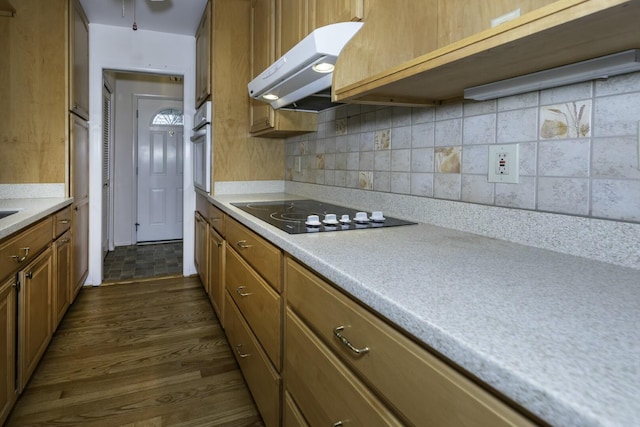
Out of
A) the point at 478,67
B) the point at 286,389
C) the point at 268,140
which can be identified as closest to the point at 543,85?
the point at 478,67

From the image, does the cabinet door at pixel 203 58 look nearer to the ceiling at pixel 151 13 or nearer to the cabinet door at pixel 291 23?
the ceiling at pixel 151 13

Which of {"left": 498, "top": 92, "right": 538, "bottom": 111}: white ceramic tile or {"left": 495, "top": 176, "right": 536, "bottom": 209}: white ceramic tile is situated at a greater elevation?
{"left": 498, "top": 92, "right": 538, "bottom": 111}: white ceramic tile

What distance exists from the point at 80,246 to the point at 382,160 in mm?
2384

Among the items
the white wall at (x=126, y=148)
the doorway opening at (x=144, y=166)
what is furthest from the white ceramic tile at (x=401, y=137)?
the white wall at (x=126, y=148)

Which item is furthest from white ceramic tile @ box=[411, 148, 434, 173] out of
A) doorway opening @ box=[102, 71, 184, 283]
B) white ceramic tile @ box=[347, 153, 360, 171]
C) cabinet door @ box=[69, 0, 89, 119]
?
doorway opening @ box=[102, 71, 184, 283]

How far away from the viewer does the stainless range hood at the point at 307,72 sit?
135 cm

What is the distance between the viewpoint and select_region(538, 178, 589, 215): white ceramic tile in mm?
995

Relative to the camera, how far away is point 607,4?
59 centimetres

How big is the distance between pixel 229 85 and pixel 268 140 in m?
0.48

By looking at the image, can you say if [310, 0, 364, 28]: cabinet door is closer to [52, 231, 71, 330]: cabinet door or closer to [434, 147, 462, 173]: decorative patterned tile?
[434, 147, 462, 173]: decorative patterned tile

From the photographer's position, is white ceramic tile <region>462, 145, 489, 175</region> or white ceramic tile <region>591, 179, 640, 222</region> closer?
white ceramic tile <region>591, 179, 640, 222</region>

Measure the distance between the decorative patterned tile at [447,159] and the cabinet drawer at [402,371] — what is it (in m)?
0.70

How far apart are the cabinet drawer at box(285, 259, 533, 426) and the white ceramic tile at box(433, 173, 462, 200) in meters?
0.66

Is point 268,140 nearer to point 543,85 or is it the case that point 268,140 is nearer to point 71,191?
point 71,191
